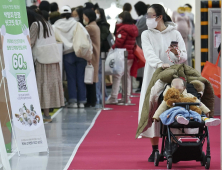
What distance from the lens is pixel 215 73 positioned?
26.2ft

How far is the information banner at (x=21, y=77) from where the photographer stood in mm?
5287

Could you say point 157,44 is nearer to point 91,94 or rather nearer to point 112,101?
point 91,94

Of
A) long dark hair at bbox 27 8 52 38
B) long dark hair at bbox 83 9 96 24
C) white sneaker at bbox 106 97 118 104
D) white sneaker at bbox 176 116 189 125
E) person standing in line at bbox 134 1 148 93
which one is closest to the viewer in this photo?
white sneaker at bbox 176 116 189 125

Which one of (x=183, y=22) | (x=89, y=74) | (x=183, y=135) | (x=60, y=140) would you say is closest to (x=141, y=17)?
(x=89, y=74)

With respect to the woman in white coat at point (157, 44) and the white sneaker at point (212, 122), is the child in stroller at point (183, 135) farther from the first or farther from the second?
the woman in white coat at point (157, 44)

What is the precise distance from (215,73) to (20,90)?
3624mm

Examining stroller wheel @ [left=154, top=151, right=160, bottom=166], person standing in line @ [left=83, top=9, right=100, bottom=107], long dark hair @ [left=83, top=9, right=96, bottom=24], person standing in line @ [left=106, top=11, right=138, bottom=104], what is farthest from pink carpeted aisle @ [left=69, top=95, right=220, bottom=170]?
long dark hair @ [left=83, top=9, right=96, bottom=24]

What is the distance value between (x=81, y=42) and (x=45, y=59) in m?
1.71

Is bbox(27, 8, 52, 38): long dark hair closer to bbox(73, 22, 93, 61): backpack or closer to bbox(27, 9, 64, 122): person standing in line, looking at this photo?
bbox(27, 9, 64, 122): person standing in line

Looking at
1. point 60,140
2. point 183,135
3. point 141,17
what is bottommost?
point 60,140

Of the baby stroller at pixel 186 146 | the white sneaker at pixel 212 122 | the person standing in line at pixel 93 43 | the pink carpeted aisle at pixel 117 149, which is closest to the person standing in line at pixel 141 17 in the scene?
the person standing in line at pixel 93 43

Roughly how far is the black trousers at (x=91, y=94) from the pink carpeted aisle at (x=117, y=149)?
56.6 inches

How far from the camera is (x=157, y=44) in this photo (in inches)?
205

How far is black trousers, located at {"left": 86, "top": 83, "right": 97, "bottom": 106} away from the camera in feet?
32.8
